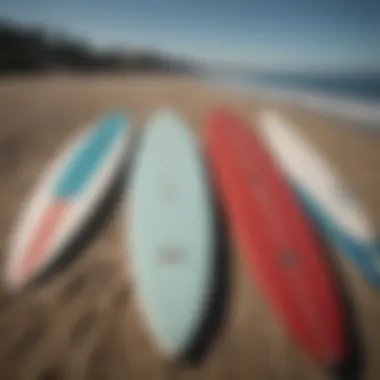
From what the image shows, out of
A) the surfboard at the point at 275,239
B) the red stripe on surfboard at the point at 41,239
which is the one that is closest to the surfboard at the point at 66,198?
the red stripe on surfboard at the point at 41,239

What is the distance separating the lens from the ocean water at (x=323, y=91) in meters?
0.88

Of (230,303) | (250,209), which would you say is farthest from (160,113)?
(230,303)

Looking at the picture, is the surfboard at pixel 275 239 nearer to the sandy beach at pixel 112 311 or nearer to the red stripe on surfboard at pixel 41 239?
the sandy beach at pixel 112 311

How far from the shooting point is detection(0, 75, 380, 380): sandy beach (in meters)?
0.73

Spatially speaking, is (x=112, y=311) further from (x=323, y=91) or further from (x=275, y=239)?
(x=323, y=91)

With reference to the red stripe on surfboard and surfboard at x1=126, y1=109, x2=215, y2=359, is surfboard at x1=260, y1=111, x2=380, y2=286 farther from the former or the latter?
the red stripe on surfboard

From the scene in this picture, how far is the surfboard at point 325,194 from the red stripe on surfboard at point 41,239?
1.14ft

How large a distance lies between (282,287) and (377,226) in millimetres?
186

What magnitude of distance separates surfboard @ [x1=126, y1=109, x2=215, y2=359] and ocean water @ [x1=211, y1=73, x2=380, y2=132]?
0.14 meters

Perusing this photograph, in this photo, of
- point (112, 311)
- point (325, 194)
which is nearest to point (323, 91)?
point (325, 194)

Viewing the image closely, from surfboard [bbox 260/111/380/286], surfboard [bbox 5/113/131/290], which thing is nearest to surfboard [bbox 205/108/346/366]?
surfboard [bbox 260/111/380/286]

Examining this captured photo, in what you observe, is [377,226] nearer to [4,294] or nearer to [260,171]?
[260,171]

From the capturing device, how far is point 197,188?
0.83 meters

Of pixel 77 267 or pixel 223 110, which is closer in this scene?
pixel 77 267
